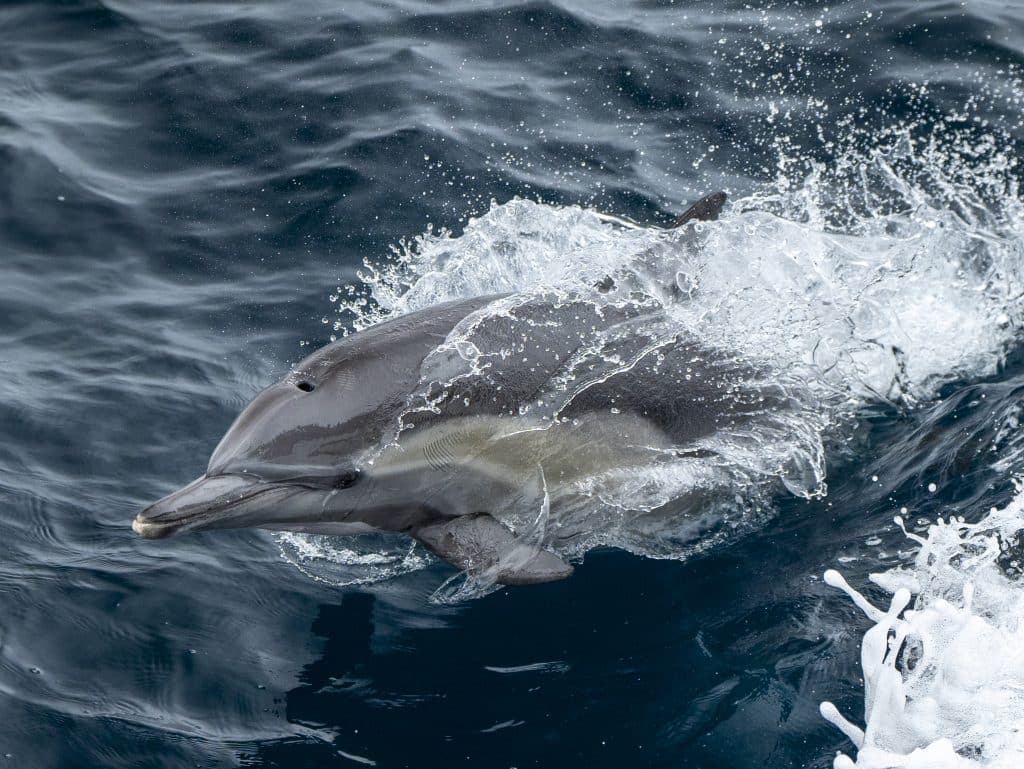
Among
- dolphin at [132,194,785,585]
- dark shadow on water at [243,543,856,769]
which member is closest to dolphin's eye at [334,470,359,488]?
dolphin at [132,194,785,585]

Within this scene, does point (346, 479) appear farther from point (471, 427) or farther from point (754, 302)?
point (754, 302)

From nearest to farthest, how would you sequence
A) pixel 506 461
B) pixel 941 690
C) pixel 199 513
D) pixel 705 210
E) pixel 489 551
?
pixel 941 690, pixel 199 513, pixel 489 551, pixel 506 461, pixel 705 210

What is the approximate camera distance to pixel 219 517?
531 centimetres

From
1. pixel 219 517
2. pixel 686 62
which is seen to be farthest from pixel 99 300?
pixel 686 62

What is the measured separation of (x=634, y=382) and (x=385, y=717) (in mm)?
2082

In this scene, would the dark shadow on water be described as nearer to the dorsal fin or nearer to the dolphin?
the dolphin

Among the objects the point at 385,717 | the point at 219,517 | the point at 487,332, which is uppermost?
the point at 487,332

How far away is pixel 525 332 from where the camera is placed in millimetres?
6070

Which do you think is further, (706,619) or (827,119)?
→ (827,119)

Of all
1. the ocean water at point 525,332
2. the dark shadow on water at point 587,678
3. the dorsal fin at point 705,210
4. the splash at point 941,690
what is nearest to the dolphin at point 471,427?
the ocean water at point 525,332

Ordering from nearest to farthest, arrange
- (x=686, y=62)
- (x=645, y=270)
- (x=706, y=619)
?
(x=706, y=619) < (x=645, y=270) < (x=686, y=62)

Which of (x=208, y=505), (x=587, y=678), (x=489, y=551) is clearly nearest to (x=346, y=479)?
(x=208, y=505)

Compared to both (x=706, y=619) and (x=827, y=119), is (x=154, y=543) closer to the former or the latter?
(x=706, y=619)

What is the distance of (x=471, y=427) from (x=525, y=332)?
0.58 m
